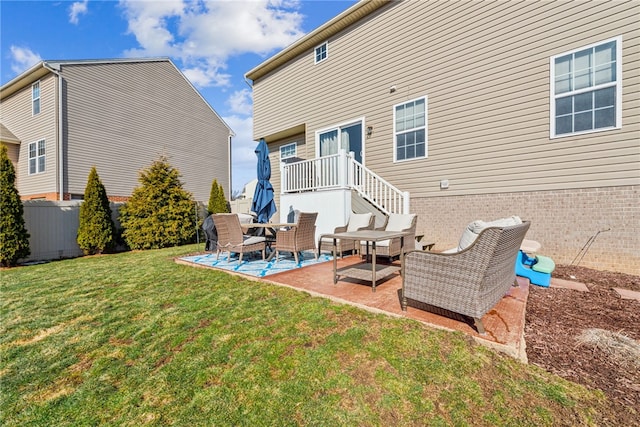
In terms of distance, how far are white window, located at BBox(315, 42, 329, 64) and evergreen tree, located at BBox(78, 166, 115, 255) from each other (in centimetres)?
829

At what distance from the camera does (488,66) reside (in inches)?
249

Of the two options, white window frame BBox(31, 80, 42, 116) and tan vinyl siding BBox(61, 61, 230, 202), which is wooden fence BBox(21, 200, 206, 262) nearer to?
tan vinyl siding BBox(61, 61, 230, 202)

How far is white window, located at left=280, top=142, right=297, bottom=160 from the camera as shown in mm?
11641

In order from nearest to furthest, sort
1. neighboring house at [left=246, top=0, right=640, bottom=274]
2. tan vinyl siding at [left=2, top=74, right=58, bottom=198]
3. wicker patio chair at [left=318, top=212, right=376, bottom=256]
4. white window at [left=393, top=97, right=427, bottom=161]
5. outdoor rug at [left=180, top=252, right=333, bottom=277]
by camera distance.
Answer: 1. neighboring house at [left=246, top=0, right=640, bottom=274]
2. outdoor rug at [left=180, top=252, right=333, bottom=277]
3. wicker patio chair at [left=318, top=212, right=376, bottom=256]
4. white window at [left=393, top=97, right=427, bottom=161]
5. tan vinyl siding at [left=2, top=74, right=58, bottom=198]

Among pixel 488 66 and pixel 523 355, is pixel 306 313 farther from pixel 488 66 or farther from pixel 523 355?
pixel 488 66

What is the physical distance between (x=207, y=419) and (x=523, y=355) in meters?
2.43

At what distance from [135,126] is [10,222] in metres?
8.41

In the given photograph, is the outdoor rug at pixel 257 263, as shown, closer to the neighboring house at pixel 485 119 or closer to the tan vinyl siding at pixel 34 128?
the neighboring house at pixel 485 119

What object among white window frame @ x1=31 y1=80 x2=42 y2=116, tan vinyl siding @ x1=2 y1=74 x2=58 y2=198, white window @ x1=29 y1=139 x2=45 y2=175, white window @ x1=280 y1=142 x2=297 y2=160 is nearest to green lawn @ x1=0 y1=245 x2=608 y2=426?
white window @ x1=280 y1=142 x2=297 y2=160

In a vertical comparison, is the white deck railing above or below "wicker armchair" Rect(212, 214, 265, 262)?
above

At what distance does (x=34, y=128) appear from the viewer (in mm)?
12344

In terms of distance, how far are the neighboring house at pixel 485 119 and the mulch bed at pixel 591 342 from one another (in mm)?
1745

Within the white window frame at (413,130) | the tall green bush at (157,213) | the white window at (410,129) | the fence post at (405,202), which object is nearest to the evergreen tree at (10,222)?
the tall green bush at (157,213)

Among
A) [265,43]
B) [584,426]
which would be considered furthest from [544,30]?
[265,43]
